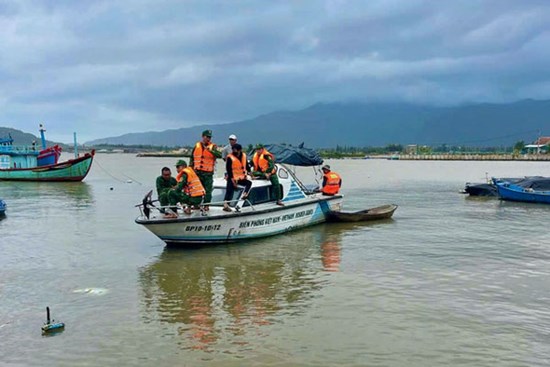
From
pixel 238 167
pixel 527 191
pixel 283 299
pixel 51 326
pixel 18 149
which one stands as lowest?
pixel 283 299

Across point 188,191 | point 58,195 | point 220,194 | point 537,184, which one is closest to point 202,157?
point 188,191

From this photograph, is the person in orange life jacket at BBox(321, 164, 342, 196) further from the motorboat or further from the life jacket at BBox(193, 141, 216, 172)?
the life jacket at BBox(193, 141, 216, 172)

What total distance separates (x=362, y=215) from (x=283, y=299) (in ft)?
36.6

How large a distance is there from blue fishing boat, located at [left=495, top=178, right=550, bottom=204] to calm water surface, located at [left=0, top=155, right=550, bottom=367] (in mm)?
11331

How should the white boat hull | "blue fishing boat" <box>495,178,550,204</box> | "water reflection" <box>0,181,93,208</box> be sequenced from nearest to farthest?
1. the white boat hull
2. "blue fishing boat" <box>495,178,550,204</box>
3. "water reflection" <box>0,181,93,208</box>

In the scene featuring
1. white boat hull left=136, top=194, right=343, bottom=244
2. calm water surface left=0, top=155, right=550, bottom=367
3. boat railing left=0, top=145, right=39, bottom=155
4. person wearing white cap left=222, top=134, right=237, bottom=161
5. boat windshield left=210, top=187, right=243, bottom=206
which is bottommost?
calm water surface left=0, top=155, right=550, bottom=367

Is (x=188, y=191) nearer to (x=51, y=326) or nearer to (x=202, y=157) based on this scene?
(x=202, y=157)

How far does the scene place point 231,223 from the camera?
1455 cm

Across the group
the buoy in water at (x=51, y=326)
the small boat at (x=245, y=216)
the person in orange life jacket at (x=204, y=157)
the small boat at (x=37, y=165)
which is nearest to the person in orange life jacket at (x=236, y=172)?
the small boat at (x=245, y=216)

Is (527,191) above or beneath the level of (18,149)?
beneath

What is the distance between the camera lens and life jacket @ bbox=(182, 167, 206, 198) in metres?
13.9

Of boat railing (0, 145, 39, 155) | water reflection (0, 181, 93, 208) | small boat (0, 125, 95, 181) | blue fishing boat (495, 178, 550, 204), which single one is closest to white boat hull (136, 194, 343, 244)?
water reflection (0, 181, 93, 208)

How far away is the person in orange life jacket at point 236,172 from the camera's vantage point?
590 inches

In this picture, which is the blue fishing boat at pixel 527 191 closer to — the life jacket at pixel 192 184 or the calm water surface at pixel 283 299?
the calm water surface at pixel 283 299
